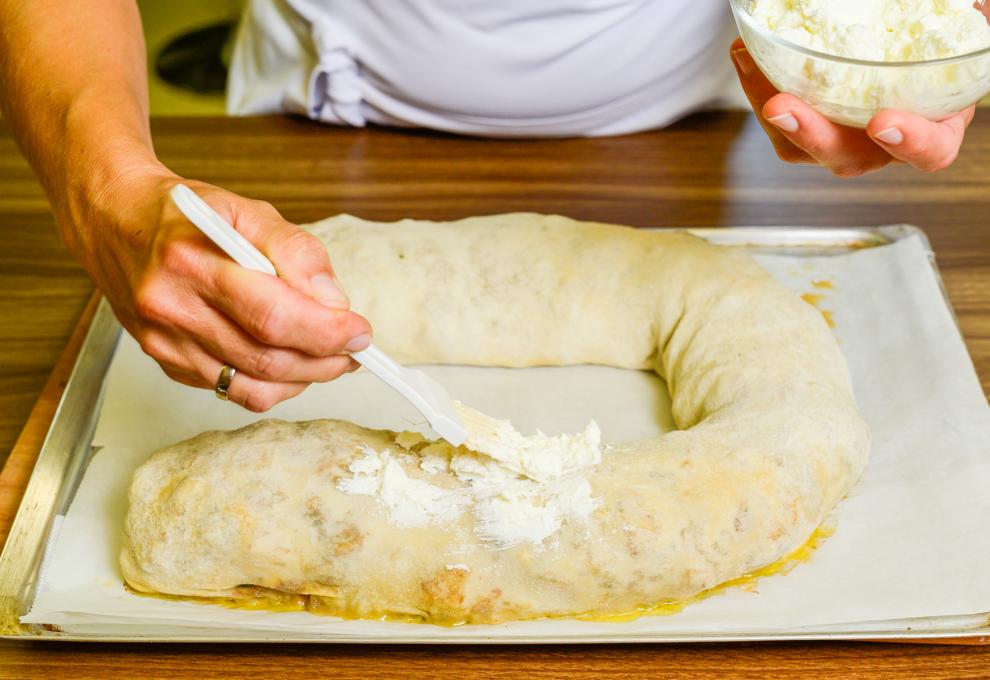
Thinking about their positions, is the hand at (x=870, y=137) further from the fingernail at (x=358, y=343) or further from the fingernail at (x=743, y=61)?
the fingernail at (x=358, y=343)

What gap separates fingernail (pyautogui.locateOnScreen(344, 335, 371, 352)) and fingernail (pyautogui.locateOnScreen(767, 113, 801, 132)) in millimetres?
489

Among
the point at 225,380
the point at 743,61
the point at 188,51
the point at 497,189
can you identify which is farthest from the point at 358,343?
the point at 188,51

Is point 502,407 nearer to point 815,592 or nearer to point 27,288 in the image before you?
point 815,592

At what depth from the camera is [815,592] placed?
1.21 m

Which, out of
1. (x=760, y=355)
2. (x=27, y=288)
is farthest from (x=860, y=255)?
(x=27, y=288)

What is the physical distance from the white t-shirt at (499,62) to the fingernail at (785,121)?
0.80m

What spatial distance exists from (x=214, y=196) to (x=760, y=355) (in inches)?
29.8

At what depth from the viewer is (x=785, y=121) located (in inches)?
43.3

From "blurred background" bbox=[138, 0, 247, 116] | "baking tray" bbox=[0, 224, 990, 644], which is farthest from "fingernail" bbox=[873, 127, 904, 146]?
"blurred background" bbox=[138, 0, 247, 116]

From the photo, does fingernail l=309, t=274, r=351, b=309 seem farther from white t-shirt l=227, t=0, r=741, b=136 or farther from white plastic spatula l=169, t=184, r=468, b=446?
white t-shirt l=227, t=0, r=741, b=136

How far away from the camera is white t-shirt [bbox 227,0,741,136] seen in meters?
1.83

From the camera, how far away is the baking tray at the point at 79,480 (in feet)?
3.73

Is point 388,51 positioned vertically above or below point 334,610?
above

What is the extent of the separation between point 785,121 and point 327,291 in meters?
0.52
